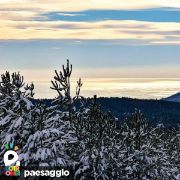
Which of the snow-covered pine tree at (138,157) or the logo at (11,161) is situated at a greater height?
the logo at (11,161)

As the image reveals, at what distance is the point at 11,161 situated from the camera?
17.8 m

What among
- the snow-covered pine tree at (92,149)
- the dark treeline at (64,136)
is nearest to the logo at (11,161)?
the dark treeline at (64,136)

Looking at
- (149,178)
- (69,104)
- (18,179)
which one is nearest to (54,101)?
(69,104)

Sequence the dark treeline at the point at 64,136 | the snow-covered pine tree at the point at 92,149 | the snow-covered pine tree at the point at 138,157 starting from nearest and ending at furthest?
1. the dark treeline at the point at 64,136
2. the snow-covered pine tree at the point at 92,149
3. the snow-covered pine tree at the point at 138,157

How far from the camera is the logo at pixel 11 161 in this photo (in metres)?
17.6

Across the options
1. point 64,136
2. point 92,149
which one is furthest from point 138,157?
point 64,136

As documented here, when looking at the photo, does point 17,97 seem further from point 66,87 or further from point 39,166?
point 66,87

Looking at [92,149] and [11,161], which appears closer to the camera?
[11,161]

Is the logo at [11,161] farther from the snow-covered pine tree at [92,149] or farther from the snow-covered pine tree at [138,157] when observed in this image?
the snow-covered pine tree at [138,157]

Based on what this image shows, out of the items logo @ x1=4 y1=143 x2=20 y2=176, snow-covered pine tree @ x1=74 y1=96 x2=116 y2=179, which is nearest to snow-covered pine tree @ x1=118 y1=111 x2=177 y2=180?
snow-covered pine tree @ x1=74 y1=96 x2=116 y2=179

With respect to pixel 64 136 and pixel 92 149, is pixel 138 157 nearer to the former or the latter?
pixel 92 149

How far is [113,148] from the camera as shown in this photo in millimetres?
25750

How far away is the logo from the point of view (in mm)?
17634

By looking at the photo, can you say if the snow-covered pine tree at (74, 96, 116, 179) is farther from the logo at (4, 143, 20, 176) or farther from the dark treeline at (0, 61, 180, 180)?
the logo at (4, 143, 20, 176)
